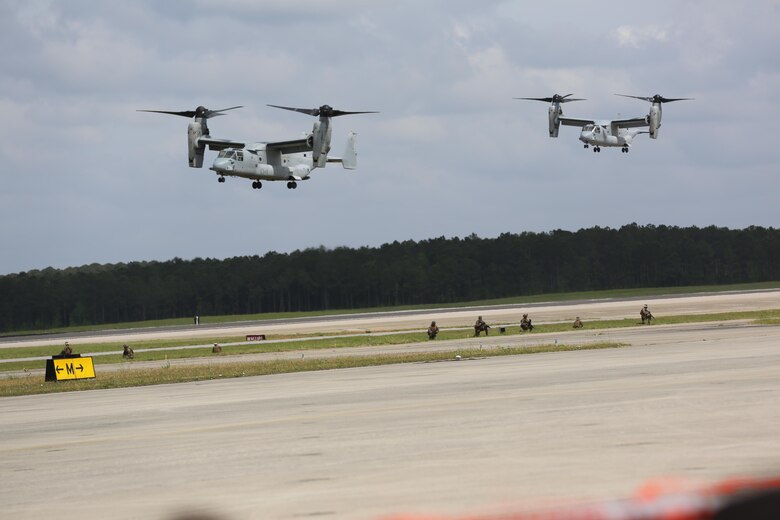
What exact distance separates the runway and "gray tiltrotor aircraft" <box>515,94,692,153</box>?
260 feet

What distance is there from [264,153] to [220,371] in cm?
5427

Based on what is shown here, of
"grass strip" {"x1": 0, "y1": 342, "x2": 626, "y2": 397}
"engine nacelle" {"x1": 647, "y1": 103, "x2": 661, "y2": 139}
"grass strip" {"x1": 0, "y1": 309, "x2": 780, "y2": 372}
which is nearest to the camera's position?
"grass strip" {"x1": 0, "y1": 342, "x2": 626, "y2": 397}

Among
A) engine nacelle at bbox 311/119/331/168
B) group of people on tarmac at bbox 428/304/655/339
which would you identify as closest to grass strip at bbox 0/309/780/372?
group of people on tarmac at bbox 428/304/655/339

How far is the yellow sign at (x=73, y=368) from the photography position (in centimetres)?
4153

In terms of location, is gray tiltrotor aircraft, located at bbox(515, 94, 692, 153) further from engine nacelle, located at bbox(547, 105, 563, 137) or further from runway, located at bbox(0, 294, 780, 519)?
runway, located at bbox(0, 294, 780, 519)

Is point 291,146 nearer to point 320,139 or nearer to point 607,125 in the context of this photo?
point 320,139

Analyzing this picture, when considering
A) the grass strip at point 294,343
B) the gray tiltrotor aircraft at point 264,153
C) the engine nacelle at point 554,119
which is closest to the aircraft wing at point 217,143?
the gray tiltrotor aircraft at point 264,153

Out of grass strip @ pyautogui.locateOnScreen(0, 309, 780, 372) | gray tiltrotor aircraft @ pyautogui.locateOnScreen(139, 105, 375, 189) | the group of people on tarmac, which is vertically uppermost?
gray tiltrotor aircraft @ pyautogui.locateOnScreen(139, 105, 375, 189)

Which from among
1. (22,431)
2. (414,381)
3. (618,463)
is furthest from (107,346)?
(618,463)

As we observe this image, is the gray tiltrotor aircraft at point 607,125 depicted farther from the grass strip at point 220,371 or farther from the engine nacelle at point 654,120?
the grass strip at point 220,371

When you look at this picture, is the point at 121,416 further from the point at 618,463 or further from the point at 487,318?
the point at 487,318

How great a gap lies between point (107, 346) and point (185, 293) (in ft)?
400

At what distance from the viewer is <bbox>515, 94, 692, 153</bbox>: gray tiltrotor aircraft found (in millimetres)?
109062

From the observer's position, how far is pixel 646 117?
114 m
